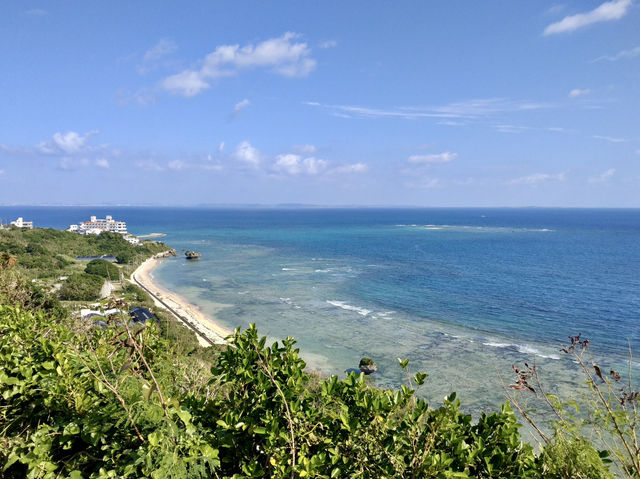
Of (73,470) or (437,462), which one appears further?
(73,470)

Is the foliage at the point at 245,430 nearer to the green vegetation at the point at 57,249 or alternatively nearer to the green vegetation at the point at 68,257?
the green vegetation at the point at 68,257

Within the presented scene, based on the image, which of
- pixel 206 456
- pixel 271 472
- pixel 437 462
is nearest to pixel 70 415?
pixel 206 456

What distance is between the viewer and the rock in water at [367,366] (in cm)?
2308

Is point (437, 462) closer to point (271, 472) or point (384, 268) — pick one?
point (271, 472)

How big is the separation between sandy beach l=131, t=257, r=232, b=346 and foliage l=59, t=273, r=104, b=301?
535cm

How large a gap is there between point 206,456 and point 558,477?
2.59 meters

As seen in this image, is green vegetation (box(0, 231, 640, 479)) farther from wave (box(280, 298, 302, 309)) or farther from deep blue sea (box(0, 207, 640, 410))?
wave (box(280, 298, 302, 309))

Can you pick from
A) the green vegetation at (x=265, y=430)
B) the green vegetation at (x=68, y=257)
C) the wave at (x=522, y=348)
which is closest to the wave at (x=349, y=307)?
the wave at (x=522, y=348)

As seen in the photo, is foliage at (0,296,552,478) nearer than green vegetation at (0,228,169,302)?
Yes

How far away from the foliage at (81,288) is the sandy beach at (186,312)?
5.35 meters

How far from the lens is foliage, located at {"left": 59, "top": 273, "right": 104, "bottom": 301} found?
1417 inches

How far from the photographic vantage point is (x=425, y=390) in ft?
68.3

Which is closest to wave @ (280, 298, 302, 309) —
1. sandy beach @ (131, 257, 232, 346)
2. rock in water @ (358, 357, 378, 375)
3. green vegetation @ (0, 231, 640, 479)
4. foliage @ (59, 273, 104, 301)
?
sandy beach @ (131, 257, 232, 346)

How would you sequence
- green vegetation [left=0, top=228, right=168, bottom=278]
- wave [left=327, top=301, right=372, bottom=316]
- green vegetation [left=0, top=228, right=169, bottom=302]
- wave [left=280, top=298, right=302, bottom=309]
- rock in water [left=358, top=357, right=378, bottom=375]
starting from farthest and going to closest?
green vegetation [left=0, top=228, right=168, bottom=278] → wave [left=280, top=298, right=302, bottom=309] → green vegetation [left=0, top=228, right=169, bottom=302] → wave [left=327, top=301, right=372, bottom=316] → rock in water [left=358, top=357, right=378, bottom=375]
